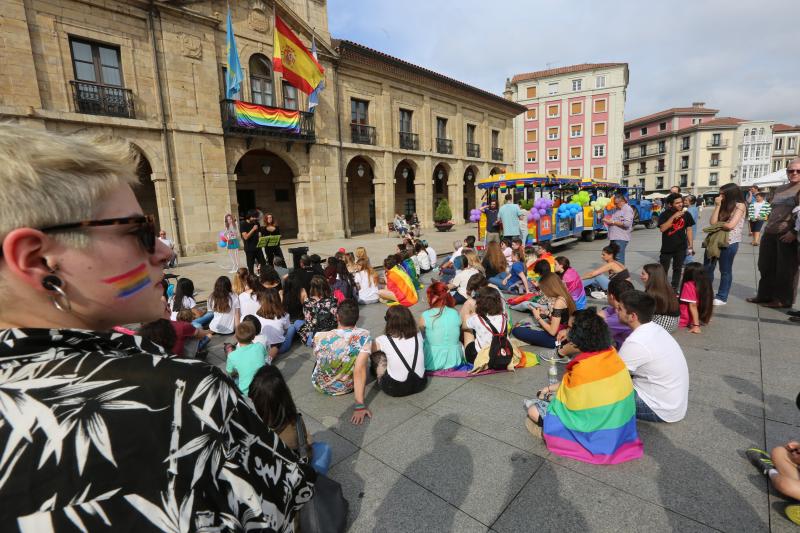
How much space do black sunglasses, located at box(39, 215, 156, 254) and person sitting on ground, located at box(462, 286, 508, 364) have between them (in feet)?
11.6

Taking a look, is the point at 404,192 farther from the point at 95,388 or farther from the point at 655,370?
the point at 95,388

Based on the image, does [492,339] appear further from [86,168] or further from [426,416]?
[86,168]

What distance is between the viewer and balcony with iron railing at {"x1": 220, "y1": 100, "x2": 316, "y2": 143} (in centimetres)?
1395

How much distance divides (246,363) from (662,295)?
4807 mm

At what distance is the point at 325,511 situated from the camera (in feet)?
6.88

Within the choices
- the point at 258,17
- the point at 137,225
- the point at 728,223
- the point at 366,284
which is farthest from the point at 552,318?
A: the point at 258,17

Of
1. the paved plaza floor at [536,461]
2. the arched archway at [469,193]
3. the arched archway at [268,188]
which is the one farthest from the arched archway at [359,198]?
the paved plaza floor at [536,461]

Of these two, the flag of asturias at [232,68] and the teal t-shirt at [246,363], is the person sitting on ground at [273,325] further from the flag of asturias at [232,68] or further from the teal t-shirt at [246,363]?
the flag of asturias at [232,68]

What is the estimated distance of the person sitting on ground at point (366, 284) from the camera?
24.5 ft

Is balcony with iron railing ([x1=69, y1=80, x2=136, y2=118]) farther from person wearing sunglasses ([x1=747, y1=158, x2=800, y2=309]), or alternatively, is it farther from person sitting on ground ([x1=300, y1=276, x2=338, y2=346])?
person wearing sunglasses ([x1=747, y1=158, x2=800, y2=309])

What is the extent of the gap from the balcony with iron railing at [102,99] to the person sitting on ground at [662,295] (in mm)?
14830

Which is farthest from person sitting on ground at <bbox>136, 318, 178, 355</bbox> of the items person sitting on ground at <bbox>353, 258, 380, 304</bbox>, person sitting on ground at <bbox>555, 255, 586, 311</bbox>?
person sitting on ground at <bbox>555, 255, 586, 311</bbox>

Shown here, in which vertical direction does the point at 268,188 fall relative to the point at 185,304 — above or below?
above

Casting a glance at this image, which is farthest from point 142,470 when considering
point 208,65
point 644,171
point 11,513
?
point 644,171
